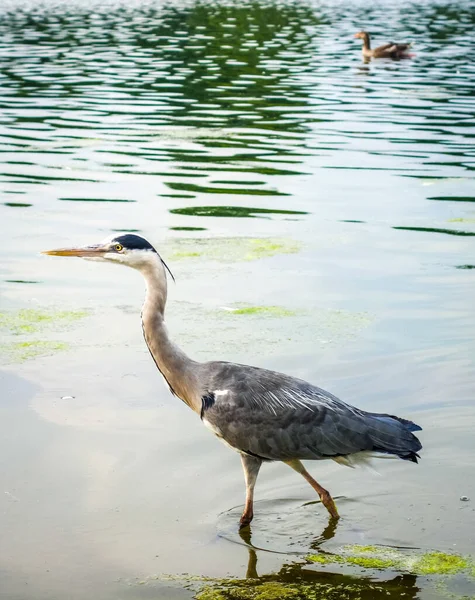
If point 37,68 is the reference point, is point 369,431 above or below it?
above

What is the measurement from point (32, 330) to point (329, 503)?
3.95m

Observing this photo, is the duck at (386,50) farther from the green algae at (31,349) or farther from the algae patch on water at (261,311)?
the green algae at (31,349)

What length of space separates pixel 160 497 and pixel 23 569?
1.08 m

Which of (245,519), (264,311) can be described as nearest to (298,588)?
(245,519)

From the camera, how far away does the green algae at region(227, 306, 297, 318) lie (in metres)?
9.46

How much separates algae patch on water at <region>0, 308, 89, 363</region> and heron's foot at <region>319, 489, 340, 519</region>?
3.34 metres

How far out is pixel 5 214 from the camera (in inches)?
506

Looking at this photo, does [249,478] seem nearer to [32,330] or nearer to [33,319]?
[32,330]

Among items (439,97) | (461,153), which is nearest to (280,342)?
(461,153)

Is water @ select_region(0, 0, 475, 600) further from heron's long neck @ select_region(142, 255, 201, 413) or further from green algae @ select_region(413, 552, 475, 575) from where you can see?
heron's long neck @ select_region(142, 255, 201, 413)

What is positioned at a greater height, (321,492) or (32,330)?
(321,492)

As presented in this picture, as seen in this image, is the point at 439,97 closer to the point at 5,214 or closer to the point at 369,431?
the point at 5,214

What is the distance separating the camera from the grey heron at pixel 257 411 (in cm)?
586

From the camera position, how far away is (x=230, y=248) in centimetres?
1152
